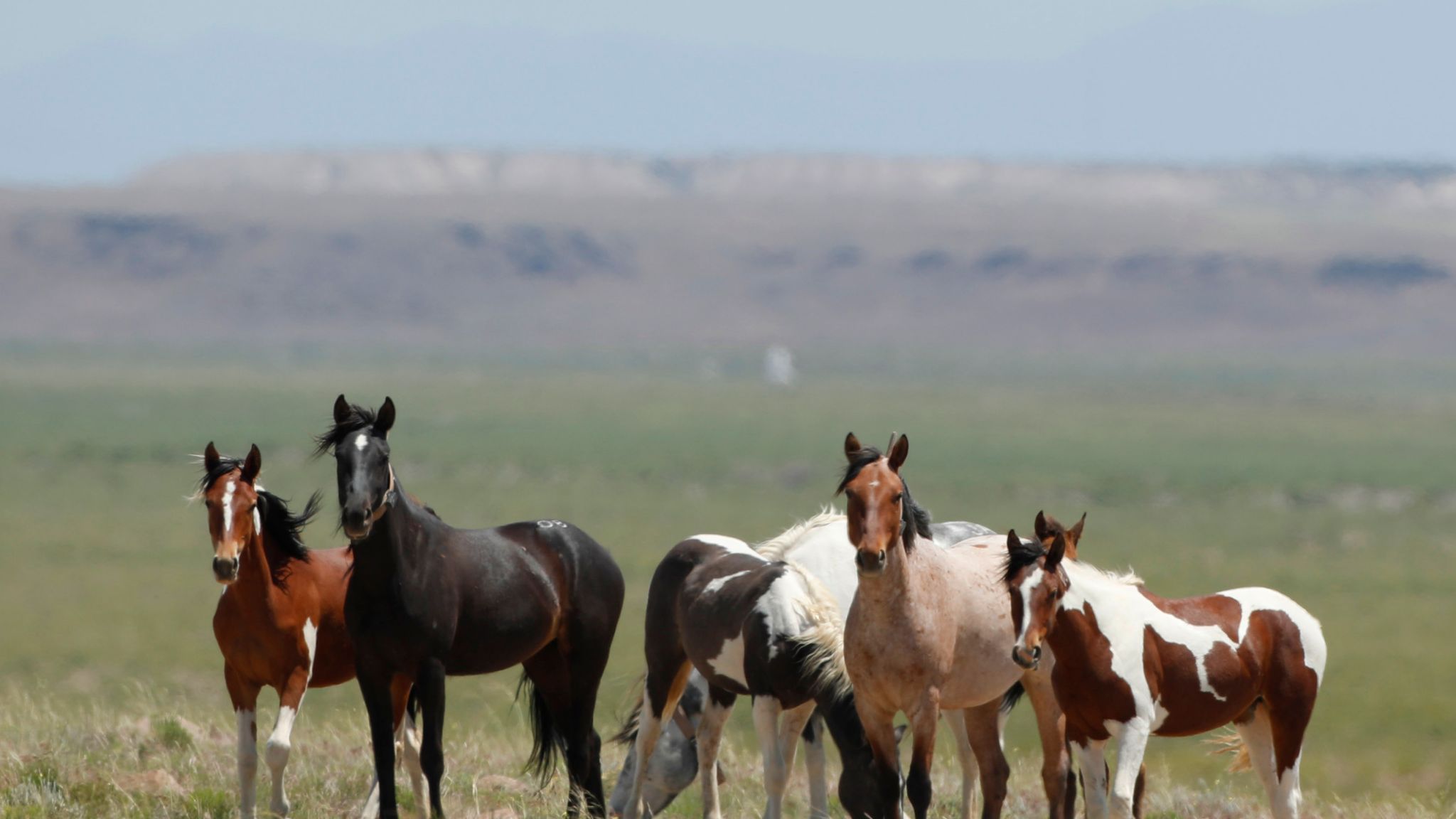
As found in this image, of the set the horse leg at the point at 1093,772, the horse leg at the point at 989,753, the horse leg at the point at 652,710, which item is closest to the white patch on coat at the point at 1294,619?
the horse leg at the point at 1093,772

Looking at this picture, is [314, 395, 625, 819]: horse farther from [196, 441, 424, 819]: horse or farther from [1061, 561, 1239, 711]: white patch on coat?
[1061, 561, 1239, 711]: white patch on coat

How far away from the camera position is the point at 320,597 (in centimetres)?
876

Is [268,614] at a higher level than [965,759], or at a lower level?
higher

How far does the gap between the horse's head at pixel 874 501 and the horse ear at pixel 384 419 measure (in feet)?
6.54

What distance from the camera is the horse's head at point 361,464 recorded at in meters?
7.80

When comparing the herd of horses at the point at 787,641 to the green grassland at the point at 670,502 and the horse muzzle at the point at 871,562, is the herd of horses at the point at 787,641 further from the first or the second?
the green grassland at the point at 670,502

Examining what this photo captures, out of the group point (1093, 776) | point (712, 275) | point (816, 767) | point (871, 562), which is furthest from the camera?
point (712, 275)

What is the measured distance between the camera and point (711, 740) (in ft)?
28.5

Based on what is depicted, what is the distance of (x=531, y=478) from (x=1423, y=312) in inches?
3535

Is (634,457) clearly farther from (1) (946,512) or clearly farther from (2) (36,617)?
(2) (36,617)

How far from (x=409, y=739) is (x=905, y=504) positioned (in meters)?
2.95

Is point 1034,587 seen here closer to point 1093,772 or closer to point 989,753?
point 1093,772

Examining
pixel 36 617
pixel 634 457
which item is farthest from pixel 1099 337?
pixel 36 617

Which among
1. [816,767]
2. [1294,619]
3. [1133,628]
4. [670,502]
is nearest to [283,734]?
[816,767]
